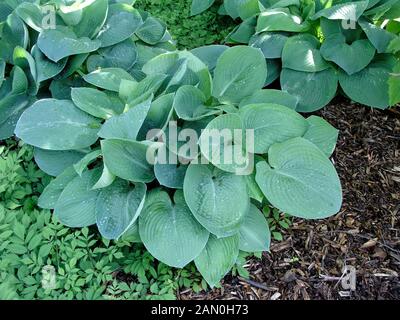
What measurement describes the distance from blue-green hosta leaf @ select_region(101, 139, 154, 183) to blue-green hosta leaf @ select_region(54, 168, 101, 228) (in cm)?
21

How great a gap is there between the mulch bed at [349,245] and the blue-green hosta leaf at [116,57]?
4.34ft

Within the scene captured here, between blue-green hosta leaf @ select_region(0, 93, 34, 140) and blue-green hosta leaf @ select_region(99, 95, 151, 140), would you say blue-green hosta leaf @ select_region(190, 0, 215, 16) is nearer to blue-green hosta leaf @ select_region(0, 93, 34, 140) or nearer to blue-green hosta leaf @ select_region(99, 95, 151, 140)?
blue-green hosta leaf @ select_region(0, 93, 34, 140)

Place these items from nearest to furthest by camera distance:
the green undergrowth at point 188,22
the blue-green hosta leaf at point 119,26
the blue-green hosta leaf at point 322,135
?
the blue-green hosta leaf at point 322,135 < the blue-green hosta leaf at point 119,26 < the green undergrowth at point 188,22

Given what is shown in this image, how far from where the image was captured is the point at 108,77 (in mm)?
2736

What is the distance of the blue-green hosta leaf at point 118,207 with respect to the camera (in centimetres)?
226

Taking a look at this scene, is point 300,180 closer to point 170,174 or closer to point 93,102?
point 170,174

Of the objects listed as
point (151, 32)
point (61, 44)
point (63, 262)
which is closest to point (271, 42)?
point (151, 32)

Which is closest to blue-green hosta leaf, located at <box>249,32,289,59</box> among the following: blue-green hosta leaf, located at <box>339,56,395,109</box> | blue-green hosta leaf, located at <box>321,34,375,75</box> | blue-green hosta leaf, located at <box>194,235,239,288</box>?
blue-green hosta leaf, located at <box>321,34,375,75</box>

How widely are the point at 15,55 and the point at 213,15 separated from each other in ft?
5.35

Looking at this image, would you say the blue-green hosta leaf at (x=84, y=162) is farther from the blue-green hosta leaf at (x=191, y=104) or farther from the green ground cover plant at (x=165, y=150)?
the blue-green hosta leaf at (x=191, y=104)

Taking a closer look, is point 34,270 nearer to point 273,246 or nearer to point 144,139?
point 144,139

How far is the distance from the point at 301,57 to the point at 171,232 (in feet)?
4.59

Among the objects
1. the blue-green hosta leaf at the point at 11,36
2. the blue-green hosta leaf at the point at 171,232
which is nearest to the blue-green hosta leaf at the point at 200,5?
the blue-green hosta leaf at the point at 11,36

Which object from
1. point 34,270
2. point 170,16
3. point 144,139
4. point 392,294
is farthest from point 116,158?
point 170,16
